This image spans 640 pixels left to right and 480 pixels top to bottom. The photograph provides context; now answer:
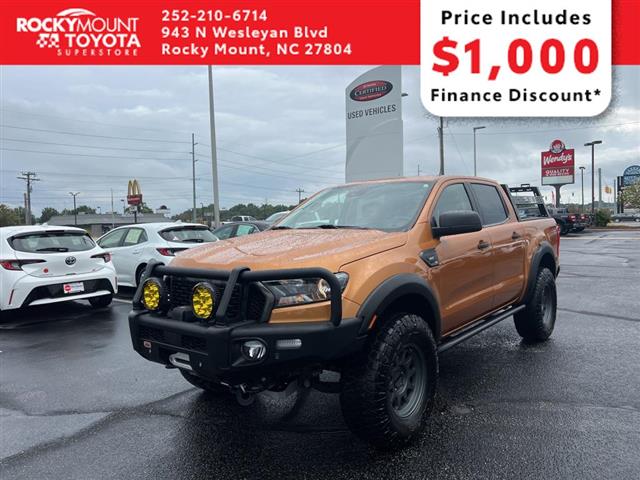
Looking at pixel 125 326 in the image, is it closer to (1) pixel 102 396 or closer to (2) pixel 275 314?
(1) pixel 102 396

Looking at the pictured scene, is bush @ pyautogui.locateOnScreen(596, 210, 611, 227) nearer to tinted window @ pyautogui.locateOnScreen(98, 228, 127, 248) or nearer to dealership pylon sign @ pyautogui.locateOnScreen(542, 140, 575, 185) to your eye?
dealership pylon sign @ pyautogui.locateOnScreen(542, 140, 575, 185)

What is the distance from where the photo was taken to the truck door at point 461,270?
3855 millimetres

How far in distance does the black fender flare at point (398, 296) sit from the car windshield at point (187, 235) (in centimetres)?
645

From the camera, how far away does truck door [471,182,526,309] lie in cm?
467

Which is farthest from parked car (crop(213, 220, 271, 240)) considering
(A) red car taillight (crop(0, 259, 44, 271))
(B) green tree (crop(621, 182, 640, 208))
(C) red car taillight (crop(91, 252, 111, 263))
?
(B) green tree (crop(621, 182, 640, 208))

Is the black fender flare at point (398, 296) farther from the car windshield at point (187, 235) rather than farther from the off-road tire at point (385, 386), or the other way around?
the car windshield at point (187, 235)

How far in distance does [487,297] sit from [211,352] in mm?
2653

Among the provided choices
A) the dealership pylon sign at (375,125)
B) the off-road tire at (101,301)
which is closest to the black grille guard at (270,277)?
the off-road tire at (101,301)

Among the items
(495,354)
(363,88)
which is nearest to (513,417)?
(495,354)

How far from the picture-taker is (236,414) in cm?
386

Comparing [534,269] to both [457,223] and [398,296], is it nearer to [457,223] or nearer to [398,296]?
[457,223]

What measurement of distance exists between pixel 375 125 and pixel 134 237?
46.2 ft

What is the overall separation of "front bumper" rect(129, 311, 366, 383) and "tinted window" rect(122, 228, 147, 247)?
23.0ft

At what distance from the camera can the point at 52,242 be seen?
24.6 feet
